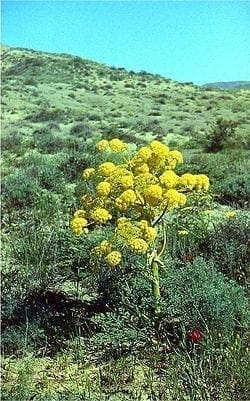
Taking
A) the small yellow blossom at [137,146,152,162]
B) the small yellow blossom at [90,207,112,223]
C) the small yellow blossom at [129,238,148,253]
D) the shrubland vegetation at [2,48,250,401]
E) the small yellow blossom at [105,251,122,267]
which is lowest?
the shrubland vegetation at [2,48,250,401]

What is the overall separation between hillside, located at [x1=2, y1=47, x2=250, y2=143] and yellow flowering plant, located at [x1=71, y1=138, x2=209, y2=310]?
18.6 meters

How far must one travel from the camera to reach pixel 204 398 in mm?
4074

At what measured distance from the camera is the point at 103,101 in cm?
4625

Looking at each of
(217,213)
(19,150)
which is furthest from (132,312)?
(19,150)

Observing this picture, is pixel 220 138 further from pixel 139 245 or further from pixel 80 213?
pixel 139 245

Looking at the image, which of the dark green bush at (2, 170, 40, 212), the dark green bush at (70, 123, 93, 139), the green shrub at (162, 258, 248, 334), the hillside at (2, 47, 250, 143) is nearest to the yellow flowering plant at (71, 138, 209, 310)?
the green shrub at (162, 258, 248, 334)

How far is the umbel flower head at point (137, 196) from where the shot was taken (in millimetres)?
5133

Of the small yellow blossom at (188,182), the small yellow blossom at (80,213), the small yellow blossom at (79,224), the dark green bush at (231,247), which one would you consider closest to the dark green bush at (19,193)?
the dark green bush at (231,247)

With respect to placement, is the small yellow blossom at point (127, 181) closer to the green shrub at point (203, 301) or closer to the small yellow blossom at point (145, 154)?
the small yellow blossom at point (145, 154)

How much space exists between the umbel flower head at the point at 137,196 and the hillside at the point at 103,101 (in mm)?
18654

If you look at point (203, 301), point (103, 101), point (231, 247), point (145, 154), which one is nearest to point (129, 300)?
point (203, 301)

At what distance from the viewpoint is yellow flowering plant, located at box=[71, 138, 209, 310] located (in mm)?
5133

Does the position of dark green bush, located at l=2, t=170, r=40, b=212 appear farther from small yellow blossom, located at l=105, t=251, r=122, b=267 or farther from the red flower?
the red flower

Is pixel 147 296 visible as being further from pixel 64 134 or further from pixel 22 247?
pixel 64 134
